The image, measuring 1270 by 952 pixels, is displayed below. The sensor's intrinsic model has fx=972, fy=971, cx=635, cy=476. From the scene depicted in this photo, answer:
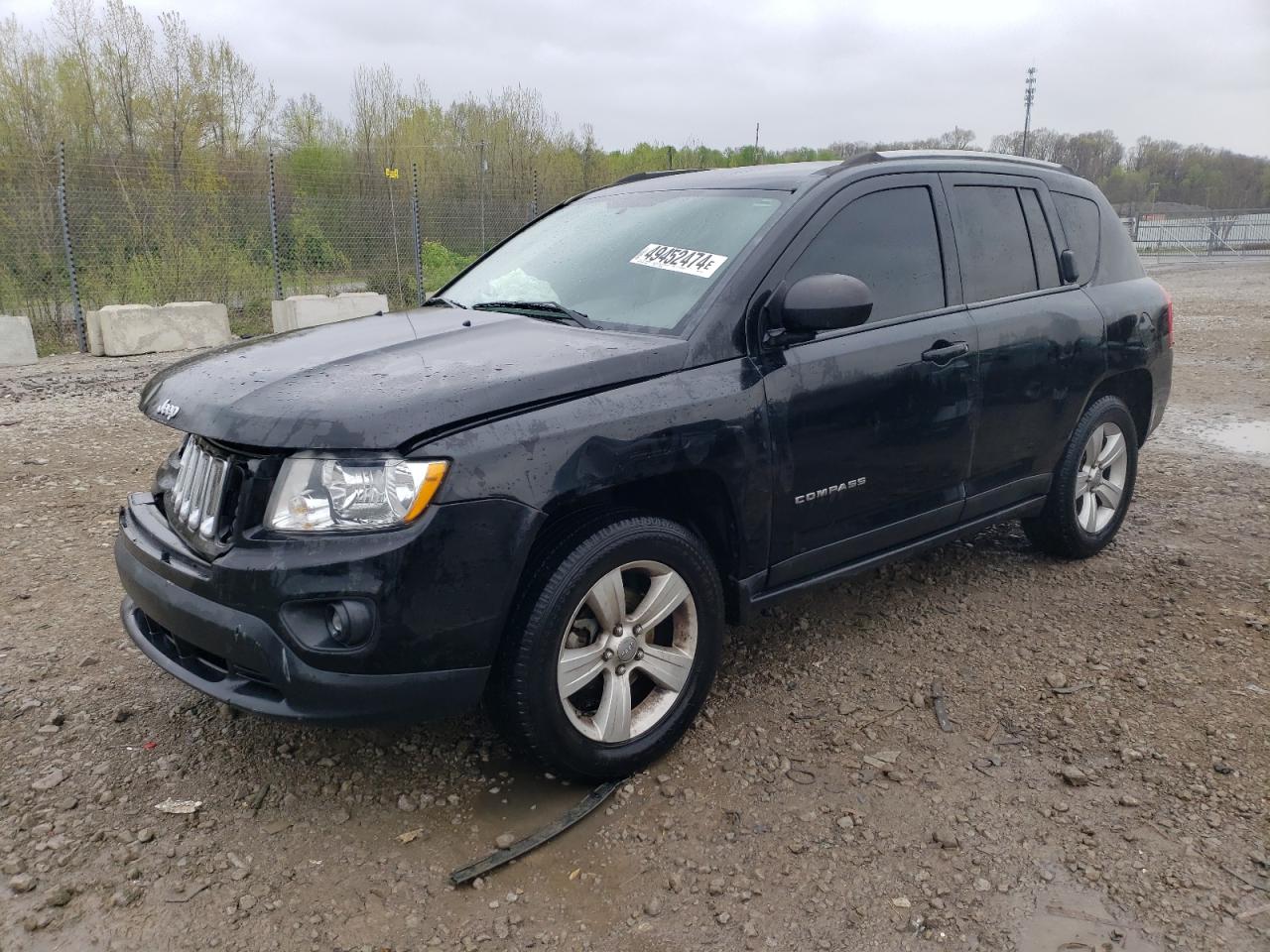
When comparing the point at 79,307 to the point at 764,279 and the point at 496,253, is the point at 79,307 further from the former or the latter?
the point at 764,279

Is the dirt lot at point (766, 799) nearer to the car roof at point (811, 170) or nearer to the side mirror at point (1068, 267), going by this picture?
the side mirror at point (1068, 267)

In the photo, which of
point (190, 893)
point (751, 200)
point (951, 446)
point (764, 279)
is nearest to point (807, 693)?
point (951, 446)

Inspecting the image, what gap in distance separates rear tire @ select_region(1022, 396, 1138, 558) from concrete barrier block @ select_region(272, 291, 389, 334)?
10.1 m

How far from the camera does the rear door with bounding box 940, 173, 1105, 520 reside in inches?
151

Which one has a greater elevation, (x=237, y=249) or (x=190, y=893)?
(x=237, y=249)

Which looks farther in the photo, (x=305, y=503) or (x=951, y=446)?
(x=951, y=446)

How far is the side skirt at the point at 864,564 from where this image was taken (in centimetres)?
321

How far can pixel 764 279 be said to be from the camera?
10.3ft

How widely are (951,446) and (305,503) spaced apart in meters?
2.39

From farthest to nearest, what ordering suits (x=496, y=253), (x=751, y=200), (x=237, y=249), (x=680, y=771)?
(x=237, y=249)
(x=496, y=253)
(x=751, y=200)
(x=680, y=771)

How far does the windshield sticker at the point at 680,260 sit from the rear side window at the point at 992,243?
118cm

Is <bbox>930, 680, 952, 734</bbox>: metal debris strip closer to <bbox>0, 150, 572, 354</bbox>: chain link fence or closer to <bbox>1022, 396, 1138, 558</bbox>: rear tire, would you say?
<bbox>1022, 396, 1138, 558</bbox>: rear tire

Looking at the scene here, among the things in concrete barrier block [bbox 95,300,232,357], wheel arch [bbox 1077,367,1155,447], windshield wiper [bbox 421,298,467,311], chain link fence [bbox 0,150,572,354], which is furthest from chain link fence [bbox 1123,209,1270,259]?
windshield wiper [bbox 421,298,467,311]

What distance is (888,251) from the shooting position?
3574mm
